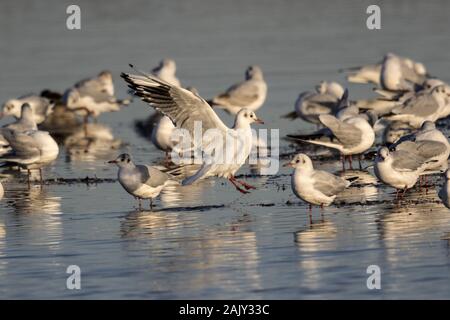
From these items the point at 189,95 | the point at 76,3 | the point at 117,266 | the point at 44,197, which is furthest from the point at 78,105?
the point at 76,3

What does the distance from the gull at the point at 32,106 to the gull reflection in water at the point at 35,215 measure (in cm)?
549

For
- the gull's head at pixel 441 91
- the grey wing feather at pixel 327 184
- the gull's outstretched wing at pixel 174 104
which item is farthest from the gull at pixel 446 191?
the gull's head at pixel 441 91

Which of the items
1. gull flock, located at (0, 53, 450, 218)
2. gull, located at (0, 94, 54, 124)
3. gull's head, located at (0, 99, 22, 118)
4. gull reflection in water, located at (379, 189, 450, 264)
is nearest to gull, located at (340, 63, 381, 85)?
gull flock, located at (0, 53, 450, 218)

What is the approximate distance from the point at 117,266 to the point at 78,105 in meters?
12.7

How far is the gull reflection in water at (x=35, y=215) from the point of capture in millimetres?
13211

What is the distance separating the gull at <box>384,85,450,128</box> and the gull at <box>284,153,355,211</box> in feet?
19.0

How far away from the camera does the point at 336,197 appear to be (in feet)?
48.5

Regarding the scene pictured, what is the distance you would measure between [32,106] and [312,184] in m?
9.79

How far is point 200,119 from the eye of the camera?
582 inches

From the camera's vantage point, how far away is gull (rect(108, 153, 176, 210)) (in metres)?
14.6

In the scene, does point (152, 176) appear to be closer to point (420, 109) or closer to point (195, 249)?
point (195, 249)

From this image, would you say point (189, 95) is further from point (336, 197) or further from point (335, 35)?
point (335, 35)

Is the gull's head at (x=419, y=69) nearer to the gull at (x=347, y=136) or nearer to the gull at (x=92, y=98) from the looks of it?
the gull at (x=92, y=98)

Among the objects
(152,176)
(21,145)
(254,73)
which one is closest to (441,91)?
(254,73)
